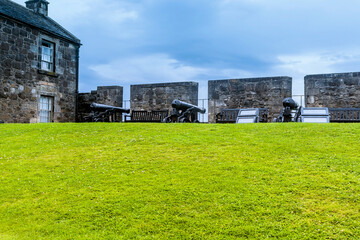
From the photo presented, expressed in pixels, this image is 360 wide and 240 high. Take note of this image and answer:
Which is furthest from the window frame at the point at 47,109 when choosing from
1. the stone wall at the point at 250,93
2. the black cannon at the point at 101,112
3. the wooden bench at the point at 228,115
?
the wooden bench at the point at 228,115

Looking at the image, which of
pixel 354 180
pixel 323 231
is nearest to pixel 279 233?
pixel 323 231

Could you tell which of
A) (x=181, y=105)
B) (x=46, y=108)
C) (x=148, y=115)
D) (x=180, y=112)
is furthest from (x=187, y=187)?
(x=46, y=108)

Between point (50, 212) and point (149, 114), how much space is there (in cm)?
1330

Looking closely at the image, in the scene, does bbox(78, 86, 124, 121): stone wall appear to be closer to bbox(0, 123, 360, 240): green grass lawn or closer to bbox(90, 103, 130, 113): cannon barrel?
bbox(90, 103, 130, 113): cannon barrel

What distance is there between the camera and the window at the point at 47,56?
795 inches

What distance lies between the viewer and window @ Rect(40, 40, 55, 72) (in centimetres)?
2020

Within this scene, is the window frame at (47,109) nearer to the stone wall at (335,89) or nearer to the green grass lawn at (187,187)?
the green grass lawn at (187,187)

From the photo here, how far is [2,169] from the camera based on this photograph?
7793 mm

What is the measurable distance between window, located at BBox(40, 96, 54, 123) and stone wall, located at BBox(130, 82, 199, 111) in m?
4.56

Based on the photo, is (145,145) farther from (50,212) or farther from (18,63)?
(18,63)

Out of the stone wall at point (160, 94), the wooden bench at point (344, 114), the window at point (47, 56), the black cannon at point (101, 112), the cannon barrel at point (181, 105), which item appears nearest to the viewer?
the wooden bench at point (344, 114)

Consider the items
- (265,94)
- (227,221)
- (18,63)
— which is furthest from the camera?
(18,63)

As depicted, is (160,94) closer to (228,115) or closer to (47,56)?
(228,115)

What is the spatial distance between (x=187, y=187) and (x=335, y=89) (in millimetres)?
12599
